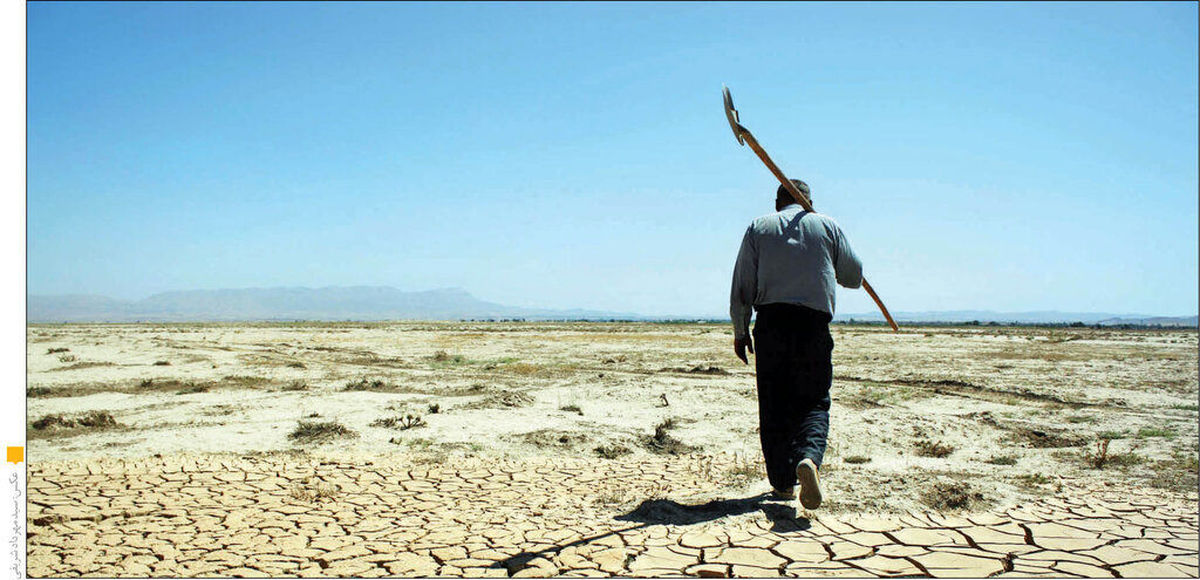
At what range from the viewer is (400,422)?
298 inches

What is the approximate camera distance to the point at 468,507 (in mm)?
4242

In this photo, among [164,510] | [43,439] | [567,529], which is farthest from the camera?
[43,439]

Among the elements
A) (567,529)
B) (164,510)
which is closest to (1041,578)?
(567,529)

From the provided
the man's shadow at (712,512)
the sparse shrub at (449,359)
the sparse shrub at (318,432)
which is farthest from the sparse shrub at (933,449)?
the sparse shrub at (449,359)

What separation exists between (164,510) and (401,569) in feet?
6.42

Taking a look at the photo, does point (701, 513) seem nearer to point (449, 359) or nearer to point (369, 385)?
point (369, 385)

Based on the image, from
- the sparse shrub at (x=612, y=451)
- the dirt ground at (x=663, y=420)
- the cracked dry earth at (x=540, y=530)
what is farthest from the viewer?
the sparse shrub at (x=612, y=451)

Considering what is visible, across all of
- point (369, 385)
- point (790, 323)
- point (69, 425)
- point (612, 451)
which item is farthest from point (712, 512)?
point (369, 385)

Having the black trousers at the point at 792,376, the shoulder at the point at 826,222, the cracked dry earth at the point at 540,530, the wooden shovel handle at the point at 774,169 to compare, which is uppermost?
the wooden shovel handle at the point at 774,169

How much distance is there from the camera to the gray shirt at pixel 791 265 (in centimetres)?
400

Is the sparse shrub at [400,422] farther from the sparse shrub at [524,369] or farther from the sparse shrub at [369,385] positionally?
the sparse shrub at [524,369]

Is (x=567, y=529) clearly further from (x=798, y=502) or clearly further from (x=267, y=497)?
(x=267, y=497)

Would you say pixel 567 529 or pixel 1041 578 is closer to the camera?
pixel 1041 578

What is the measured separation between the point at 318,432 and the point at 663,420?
3601 mm
